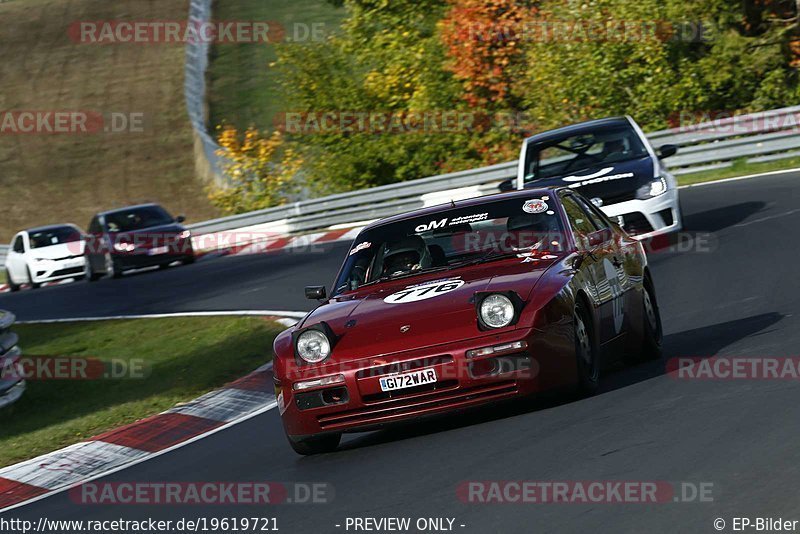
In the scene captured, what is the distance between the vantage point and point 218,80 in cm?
5206

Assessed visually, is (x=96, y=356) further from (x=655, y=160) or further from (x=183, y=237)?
(x=183, y=237)

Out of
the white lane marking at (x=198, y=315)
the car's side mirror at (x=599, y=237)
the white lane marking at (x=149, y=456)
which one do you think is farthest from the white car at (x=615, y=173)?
the white lane marking at (x=149, y=456)

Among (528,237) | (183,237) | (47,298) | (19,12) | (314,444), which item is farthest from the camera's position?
(19,12)

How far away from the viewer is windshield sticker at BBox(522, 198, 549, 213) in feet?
28.5

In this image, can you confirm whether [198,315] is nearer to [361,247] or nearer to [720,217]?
[720,217]

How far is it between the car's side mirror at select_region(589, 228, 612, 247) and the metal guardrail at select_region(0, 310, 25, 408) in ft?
17.3

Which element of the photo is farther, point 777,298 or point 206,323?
point 206,323

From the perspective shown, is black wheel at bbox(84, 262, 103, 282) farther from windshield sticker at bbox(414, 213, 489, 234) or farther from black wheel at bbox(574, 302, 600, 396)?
black wheel at bbox(574, 302, 600, 396)

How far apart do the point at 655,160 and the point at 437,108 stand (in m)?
16.8

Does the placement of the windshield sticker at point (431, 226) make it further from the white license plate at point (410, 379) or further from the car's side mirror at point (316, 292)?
the white license plate at point (410, 379)

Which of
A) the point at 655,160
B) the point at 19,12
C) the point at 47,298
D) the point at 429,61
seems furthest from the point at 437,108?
the point at 19,12

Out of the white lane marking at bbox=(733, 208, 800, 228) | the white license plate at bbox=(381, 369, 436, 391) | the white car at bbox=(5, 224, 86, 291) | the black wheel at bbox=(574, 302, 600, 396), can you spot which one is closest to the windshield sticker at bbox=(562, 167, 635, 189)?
the white lane marking at bbox=(733, 208, 800, 228)

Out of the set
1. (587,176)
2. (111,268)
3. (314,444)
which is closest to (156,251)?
(111,268)

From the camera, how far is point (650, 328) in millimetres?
9258
